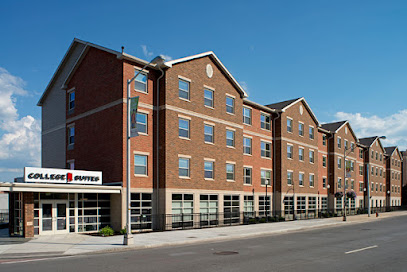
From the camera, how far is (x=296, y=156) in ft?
143

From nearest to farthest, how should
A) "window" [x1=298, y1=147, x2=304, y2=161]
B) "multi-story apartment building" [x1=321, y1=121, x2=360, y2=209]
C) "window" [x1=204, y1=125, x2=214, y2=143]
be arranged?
"window" [x1=204, y1=125, x2=214, y2=143]
"window" [x1=298, y1=147, x2=304, y2=161]
"multi-story apartment building" [x1=321, y1=121, x2=360, y2=209]

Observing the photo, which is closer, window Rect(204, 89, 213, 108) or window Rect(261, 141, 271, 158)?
window Rect(204, 89, 213, 108)

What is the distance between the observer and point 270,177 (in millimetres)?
41031

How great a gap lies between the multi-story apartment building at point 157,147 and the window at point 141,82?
7 cm

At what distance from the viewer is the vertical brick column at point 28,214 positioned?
2134 centimetres

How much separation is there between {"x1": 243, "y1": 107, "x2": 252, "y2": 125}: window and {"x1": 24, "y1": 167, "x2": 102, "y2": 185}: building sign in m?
16.8

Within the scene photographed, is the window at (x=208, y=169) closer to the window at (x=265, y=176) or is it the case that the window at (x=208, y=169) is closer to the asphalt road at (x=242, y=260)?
the window at (x=265, y=176)

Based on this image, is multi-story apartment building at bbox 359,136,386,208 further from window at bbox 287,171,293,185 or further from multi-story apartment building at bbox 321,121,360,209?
window at bbox 287,171,293,185

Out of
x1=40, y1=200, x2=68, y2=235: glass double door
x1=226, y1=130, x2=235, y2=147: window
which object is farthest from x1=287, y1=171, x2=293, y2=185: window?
x1=40, y1=200, x2=68, y2=235: glass double door

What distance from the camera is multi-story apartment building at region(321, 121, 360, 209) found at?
52.8 m

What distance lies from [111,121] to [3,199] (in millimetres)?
21547

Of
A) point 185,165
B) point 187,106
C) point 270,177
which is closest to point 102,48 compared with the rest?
point 187,106

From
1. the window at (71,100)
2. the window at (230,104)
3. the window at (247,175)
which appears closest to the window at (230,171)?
the window at (247,175)

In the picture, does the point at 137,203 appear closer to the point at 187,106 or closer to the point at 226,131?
the point at 187,106
